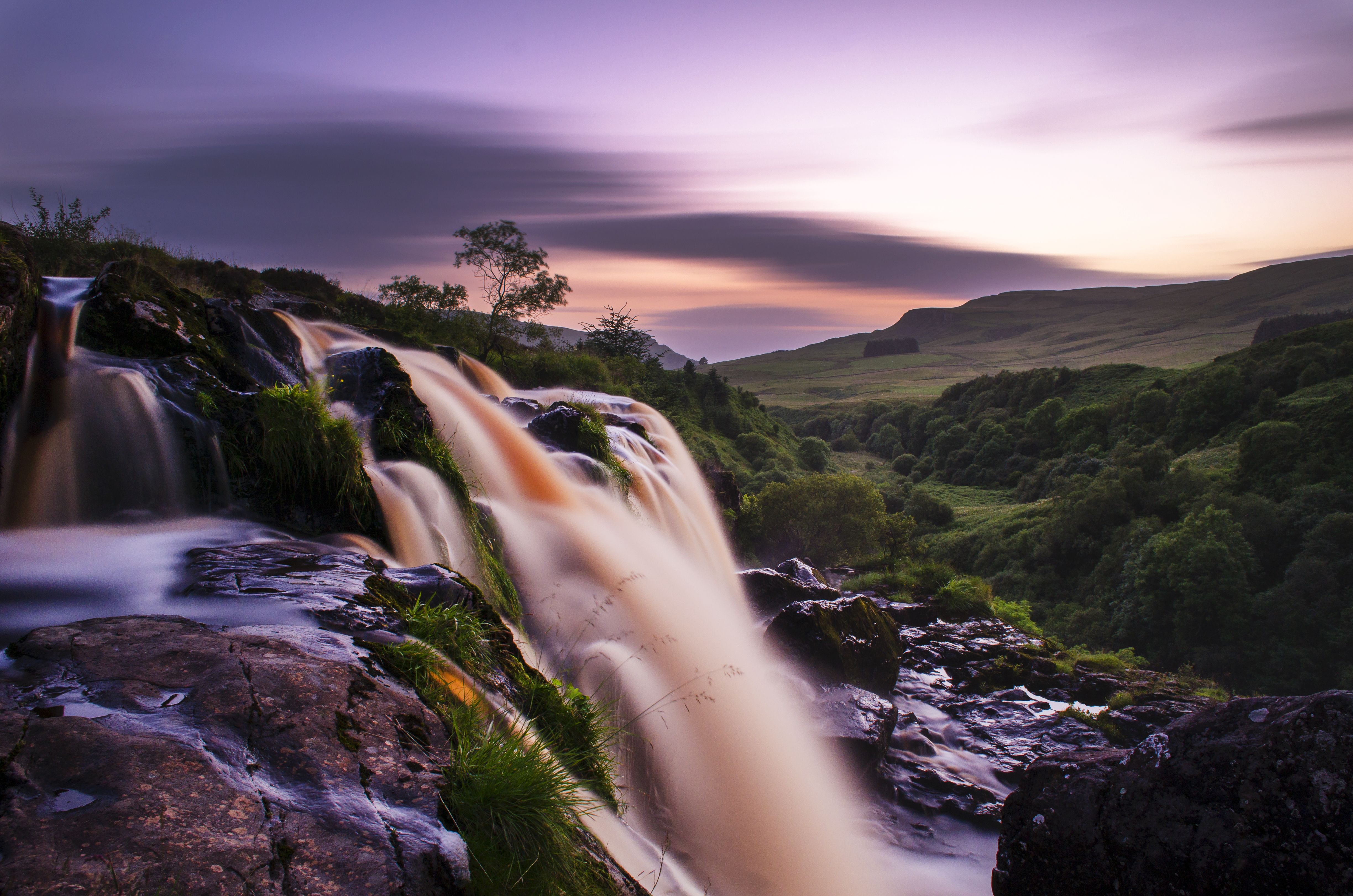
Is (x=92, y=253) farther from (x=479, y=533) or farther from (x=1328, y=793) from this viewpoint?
(x=1328, y=793)

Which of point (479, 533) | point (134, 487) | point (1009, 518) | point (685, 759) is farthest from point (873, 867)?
point (1009, 518)

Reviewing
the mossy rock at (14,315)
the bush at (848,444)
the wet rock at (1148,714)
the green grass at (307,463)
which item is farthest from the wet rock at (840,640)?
the bush at (848,444)

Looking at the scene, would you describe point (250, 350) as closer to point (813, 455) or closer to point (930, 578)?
point (930, 578)

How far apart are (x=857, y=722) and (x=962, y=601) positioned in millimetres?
15438

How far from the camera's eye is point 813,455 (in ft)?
263

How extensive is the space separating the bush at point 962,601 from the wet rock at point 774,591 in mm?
11319

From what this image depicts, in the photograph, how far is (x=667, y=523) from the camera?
17266 mm

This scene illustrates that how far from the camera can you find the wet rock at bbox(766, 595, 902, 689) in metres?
13.1

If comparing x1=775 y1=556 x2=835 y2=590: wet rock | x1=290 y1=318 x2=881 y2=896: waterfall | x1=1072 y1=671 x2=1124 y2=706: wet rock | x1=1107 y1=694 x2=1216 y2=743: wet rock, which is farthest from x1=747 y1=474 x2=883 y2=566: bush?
x1=290 y1=318 x2=881 y2=896: waterfall

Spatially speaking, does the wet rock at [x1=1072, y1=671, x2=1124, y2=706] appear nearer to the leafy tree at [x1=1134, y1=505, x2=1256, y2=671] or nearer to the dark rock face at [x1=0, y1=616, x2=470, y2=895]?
the dark rock face at [x1=0, y1=616, x2=470, y2=895]

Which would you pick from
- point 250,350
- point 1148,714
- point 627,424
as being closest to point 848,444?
point 1148,714

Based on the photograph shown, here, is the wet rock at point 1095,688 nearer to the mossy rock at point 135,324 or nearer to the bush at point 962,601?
the bush at point 962,601

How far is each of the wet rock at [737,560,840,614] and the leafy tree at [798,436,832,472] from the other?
61.6 m

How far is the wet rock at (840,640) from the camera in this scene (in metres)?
13.1
